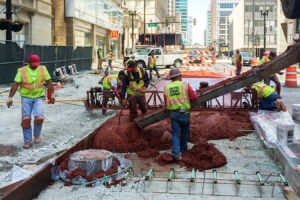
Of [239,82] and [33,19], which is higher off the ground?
[33,19]

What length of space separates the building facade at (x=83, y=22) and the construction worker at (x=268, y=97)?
25295 mm

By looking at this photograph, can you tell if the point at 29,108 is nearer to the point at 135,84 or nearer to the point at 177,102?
the point at 135,84

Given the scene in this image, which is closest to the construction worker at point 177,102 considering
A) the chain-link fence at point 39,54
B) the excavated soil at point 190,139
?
the excavated soil at point 190,139

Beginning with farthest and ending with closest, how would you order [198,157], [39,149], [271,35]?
[271,35] < [39,149] < [198,157]

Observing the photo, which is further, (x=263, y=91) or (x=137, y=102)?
(x=263, y=91)

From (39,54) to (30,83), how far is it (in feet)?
40.9

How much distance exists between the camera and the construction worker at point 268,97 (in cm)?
872

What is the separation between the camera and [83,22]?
35.0m

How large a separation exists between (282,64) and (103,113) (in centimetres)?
561

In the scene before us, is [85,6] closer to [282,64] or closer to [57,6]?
[57,6]

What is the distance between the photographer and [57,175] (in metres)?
5.16

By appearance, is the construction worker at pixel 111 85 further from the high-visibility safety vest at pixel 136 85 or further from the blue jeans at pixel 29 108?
the blue jeans at pixel 29 108

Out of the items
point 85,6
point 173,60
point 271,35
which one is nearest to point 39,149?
point 173,60

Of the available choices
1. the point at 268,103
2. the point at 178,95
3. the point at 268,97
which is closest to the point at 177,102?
the point at 178,95
